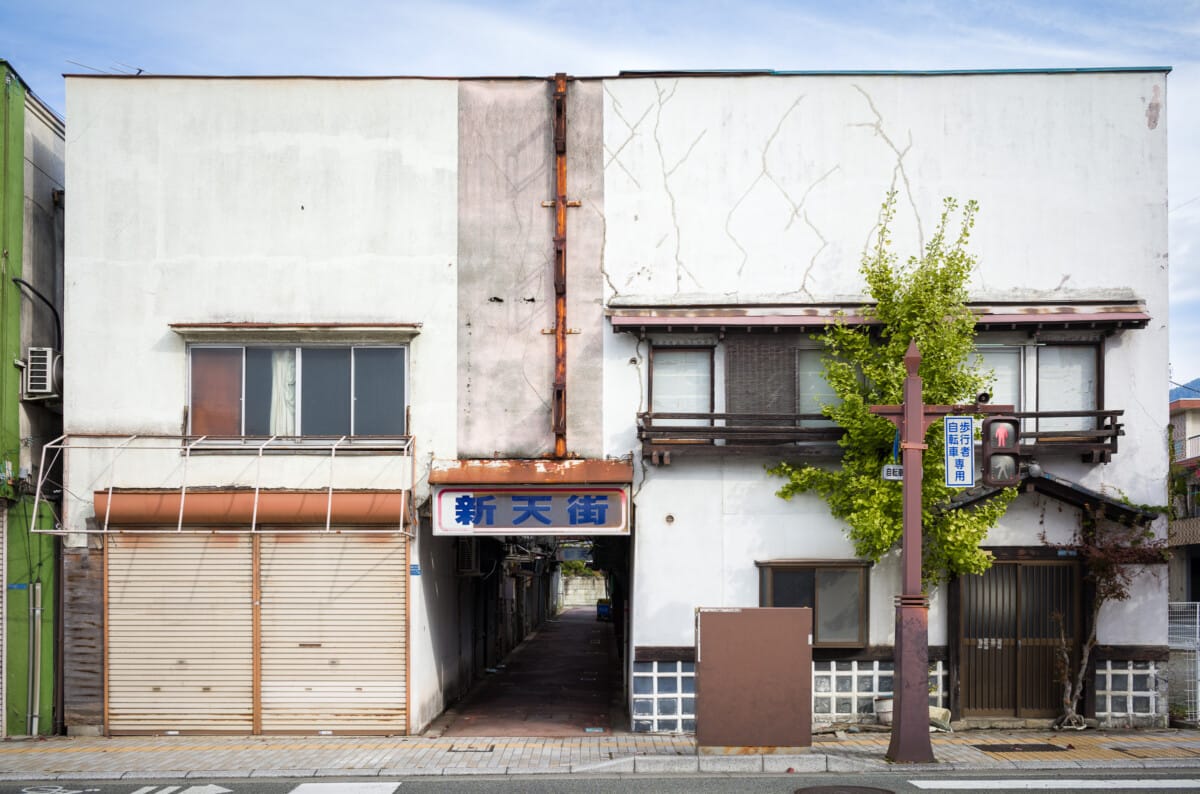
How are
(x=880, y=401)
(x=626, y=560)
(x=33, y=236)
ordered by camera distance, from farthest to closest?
(x=626, y=560) → (x=33, y=236) → (x=880, y=401)

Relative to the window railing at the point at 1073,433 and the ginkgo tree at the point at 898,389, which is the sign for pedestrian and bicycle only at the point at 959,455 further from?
the window railing at the point at 1073,433

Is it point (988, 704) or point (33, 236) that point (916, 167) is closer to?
point (988, 704)

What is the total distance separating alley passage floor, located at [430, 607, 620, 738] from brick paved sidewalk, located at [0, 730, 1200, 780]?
138 cm

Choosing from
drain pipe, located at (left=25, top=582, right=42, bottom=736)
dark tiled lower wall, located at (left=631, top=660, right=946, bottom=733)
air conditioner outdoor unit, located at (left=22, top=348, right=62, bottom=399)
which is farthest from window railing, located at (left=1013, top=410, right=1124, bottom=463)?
drain pipe, located at (left=25, top=582, right=42, bottom=736)

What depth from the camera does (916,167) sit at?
16219mm

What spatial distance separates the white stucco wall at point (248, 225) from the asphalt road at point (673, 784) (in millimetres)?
3999

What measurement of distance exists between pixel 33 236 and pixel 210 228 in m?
2.98

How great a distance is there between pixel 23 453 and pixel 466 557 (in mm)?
8106

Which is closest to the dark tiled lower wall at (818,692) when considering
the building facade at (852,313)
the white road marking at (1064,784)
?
the building facade at (852,313)

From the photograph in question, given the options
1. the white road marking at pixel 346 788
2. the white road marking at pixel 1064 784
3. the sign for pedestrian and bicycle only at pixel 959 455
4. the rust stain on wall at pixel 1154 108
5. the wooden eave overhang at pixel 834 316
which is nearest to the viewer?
the white road marking at pixel 1064 784

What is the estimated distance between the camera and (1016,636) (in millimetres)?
15812

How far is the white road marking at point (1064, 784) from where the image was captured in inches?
462

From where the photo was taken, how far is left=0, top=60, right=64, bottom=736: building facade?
15.8 meters

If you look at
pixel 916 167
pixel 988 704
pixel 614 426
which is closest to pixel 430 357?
pixel 614 426
